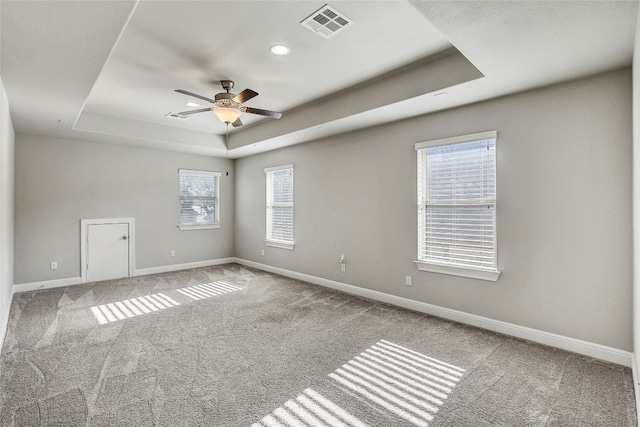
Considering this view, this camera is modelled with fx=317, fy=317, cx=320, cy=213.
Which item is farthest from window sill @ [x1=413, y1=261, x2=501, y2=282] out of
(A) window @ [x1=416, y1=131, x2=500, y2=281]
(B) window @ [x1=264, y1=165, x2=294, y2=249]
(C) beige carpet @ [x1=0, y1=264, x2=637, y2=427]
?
(B) window @ [x1=264, y1=165, x2=294, y2=249]

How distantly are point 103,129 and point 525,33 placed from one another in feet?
18.1

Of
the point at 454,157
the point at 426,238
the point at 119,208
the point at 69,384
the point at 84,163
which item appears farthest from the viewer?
the point at 119,208

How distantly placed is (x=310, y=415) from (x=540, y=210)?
2.75m

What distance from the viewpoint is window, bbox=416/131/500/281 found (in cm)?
340

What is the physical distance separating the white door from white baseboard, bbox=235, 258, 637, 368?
3.78 metres

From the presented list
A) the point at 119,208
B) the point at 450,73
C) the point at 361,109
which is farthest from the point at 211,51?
the point at 119,208

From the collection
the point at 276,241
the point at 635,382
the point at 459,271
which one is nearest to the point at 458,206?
the point at 459,271

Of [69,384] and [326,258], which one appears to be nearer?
[69,384]

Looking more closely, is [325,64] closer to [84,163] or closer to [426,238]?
[426,238]

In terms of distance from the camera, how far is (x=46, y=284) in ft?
16.6

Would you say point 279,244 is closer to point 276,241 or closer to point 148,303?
point 276,241

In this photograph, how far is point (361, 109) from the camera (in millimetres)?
3836

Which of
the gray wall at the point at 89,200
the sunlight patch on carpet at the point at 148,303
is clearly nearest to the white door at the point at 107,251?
the gray wall at the point at 89,200

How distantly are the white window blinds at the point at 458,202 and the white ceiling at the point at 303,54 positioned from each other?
0.52m
